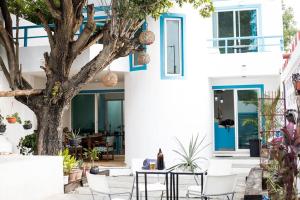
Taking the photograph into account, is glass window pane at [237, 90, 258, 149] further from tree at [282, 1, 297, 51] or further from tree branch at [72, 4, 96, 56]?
tree at [282, 1, 297, 51]

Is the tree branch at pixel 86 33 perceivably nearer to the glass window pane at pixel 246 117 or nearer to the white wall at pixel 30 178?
the white wall at pixel 30 178

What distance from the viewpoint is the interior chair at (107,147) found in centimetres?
1438

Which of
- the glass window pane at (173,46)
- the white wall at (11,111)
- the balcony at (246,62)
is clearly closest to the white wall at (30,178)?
the white wall at (11,111)

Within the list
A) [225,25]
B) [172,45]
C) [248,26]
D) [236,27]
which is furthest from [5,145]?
[248,26]

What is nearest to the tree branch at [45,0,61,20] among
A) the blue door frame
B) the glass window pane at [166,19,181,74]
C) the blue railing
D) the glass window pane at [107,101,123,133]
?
the blue railing

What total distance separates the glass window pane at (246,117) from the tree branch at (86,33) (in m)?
7.37

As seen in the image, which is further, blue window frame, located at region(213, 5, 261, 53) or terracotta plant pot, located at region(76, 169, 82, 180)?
blue window frame, located at region(213, 5, 261, 53)

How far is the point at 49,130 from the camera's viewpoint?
9.36m

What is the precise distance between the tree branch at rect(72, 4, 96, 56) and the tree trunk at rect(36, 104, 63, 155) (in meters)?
1.47

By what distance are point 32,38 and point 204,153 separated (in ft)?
22.9

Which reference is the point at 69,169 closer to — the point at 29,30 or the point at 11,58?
the point at 11,58

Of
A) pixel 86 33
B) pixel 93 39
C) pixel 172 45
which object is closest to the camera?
pixel 86 33

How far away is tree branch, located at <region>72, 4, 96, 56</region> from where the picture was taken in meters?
8.96

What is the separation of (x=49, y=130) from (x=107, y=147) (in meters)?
5.50
